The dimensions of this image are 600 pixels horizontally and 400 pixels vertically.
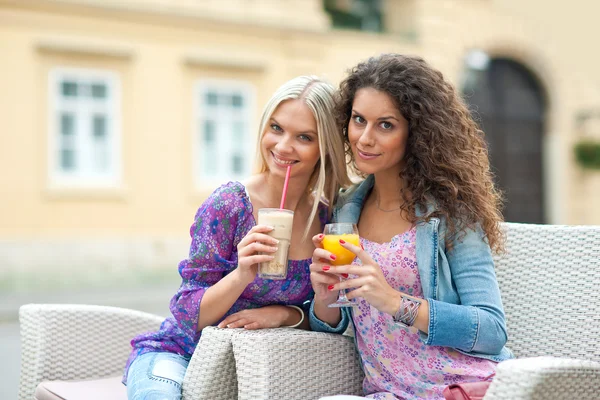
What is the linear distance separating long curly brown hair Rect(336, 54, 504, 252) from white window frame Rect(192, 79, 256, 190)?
9.06 meters

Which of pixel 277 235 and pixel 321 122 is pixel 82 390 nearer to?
pixel 277 235

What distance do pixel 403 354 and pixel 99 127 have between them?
9168 mm

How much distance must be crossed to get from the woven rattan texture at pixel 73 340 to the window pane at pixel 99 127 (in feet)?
27.0

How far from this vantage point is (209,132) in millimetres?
11719

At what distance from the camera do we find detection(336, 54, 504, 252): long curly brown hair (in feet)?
7.46

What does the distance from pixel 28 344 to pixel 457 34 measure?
12403 millimetres

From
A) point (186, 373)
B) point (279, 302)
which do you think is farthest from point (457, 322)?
point (186, 373)

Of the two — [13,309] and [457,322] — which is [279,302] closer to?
[457,322]

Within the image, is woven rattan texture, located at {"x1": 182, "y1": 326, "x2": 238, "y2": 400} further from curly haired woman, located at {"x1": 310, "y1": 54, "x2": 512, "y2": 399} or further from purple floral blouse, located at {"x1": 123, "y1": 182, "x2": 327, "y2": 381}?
curly haired woman, located at {"x1": 310, "y1": 54, "x2": 512, "y2": 399}

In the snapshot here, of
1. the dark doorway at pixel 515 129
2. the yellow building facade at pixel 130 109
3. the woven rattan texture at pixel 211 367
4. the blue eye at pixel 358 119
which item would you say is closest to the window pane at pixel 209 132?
the yellow building facade at pixel 130 109

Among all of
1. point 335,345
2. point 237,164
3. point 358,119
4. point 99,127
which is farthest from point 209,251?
point 237,164

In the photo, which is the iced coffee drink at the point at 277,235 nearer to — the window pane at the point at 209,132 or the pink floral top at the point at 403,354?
the pink floral top at the point at 403,354

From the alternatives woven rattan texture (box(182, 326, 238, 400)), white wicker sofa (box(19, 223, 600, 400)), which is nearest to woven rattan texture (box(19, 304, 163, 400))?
white wicker sofa (box(19, 223, 600, 400))

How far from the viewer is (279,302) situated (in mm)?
2473
